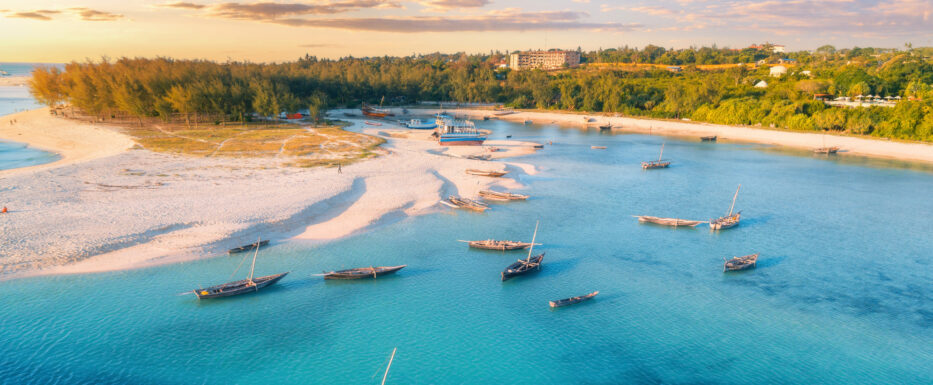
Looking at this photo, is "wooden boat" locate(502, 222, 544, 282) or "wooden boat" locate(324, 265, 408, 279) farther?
"wooden boat" locate(502, 222, 544, 282)

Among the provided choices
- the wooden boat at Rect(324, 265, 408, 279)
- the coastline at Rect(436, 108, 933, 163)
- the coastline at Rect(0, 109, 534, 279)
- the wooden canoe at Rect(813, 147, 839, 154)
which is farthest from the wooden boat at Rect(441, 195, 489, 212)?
the coastline at Rect(436, 108, 933, 163)

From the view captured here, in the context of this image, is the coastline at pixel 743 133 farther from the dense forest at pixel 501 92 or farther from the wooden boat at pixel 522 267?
the wooden boat at pixel 522 267

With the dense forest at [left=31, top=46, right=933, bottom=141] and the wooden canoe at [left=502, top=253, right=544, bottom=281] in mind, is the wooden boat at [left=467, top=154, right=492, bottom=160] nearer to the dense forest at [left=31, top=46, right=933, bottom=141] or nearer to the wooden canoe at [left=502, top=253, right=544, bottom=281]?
the wooden canoe at [left=502, top=253, right=544, bottom=281]

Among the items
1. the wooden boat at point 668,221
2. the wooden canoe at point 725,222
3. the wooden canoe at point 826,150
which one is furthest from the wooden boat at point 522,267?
the wooden canoe at point 826,150

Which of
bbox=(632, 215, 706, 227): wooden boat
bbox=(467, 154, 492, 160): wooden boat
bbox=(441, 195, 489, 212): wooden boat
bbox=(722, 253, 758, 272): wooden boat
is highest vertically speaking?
bbox=(467, 154, 492, 160): wooden boat

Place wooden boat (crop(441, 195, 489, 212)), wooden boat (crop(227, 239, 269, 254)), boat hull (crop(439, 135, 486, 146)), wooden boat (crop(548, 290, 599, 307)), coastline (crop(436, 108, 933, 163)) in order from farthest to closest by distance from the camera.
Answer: boat hull (crop(439, 135, 486, 146)) → coastline (crop(436, 108, 933, 163)) → wooden boat (crop(441, 195, 489, 212)) → wooden boat (crop(227, 239, 269, 254)) → wooden boat (crop(548, 290, 599, 307))

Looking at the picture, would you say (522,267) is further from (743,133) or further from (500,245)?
(743,133)

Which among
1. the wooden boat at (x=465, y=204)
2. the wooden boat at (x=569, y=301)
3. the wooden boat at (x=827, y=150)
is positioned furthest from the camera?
the wooden boat at (x=827, y=150)
